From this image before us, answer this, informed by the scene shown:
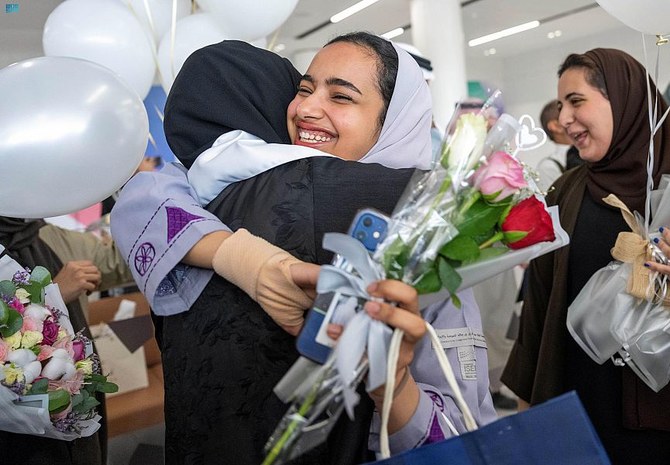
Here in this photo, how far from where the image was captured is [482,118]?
819 millimetres

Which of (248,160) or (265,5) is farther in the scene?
(265,5)

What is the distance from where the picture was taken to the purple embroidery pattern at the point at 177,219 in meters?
0.99

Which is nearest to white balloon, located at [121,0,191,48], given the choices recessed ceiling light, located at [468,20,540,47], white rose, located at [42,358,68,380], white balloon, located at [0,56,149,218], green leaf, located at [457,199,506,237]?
white balloon, located at [0,56,149,218]

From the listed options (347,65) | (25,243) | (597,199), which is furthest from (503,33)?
(347,65)

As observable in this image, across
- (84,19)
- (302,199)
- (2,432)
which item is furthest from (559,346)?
(84,19)

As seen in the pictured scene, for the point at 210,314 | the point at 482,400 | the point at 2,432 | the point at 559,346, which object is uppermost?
the point at 210,314

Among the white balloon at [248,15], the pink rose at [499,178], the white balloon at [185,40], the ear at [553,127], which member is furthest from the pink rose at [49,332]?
the ear at [553,127]

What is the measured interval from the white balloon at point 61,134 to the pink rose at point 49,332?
248 millimetres

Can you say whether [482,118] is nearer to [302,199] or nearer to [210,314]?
[302,199]

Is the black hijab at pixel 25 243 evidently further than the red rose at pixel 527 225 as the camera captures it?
Yes

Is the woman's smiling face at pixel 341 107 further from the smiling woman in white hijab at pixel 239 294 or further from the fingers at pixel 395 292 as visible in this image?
the fingers at pixel 395 292

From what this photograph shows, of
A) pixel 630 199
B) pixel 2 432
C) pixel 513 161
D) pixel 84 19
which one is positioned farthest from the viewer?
pixel 84 19

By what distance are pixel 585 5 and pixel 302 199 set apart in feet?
29.7

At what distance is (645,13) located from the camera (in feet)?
5.45
